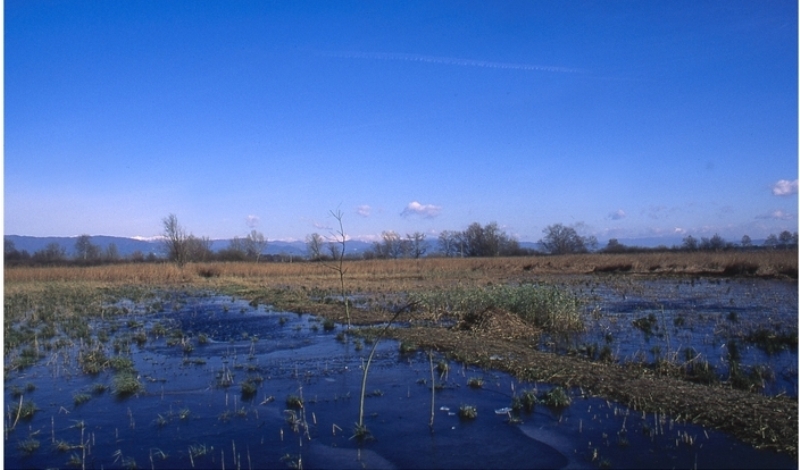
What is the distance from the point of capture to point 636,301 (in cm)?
2202

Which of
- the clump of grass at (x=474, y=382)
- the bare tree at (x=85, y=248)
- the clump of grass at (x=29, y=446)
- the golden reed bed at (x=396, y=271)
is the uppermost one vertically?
the bare tree at (x=85, y=248)

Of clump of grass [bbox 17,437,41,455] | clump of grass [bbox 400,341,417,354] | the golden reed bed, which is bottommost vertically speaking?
clump of grass [bbox 17,437,41,455]

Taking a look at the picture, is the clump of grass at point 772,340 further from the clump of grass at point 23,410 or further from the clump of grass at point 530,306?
the clump of grass at point 23,410

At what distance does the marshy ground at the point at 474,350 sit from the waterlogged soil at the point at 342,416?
6cm

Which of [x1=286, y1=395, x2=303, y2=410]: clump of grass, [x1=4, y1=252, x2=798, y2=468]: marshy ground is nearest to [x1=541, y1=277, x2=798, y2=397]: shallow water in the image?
[x1=4, y1=252, x2=798, y2=468]: marshy ground

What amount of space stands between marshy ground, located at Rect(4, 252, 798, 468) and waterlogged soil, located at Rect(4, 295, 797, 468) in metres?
0.06

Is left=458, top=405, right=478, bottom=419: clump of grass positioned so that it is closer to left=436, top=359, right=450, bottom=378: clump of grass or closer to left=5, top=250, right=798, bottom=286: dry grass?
left=436, top=359, right=450, bottom=378: clump of grass

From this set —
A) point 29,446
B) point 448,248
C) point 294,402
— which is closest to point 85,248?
point 448,248

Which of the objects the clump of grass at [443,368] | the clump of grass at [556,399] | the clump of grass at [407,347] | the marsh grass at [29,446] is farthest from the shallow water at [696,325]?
the marsh grass at [29,446]

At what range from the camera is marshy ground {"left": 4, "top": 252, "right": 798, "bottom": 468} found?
7.80 metres

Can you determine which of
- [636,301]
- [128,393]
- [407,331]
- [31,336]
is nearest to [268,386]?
[128,393]

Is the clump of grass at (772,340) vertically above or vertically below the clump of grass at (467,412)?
above

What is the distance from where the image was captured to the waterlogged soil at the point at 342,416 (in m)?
6.53

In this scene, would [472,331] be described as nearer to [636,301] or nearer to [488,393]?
[488,393]
